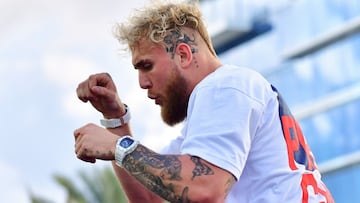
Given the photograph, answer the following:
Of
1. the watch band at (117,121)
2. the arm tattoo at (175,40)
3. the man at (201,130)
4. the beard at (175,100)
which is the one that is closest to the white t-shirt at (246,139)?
the man at (201,130)

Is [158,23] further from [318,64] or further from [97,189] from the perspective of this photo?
[318,64]

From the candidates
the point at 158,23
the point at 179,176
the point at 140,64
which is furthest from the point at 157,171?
the point at 158,23

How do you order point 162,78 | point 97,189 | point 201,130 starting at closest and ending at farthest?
1. point 201,130
2. point 162,78
3. point 97,189

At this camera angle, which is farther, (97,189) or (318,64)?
(318,64)

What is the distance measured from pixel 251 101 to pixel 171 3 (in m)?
0.73

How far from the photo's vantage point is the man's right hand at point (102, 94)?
18.8 ft

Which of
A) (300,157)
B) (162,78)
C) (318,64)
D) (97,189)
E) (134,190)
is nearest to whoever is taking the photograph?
(300,157)

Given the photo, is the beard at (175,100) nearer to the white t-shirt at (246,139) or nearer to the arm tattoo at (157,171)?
the white t-shirt at (246,139)

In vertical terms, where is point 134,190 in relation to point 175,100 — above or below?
below

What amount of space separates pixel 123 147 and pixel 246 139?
1.65ft

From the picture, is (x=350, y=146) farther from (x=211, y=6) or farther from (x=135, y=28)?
(x=135, y=28)

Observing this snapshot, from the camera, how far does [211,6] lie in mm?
36625

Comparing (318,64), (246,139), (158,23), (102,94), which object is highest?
(158,23)

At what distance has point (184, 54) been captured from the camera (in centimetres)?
554
